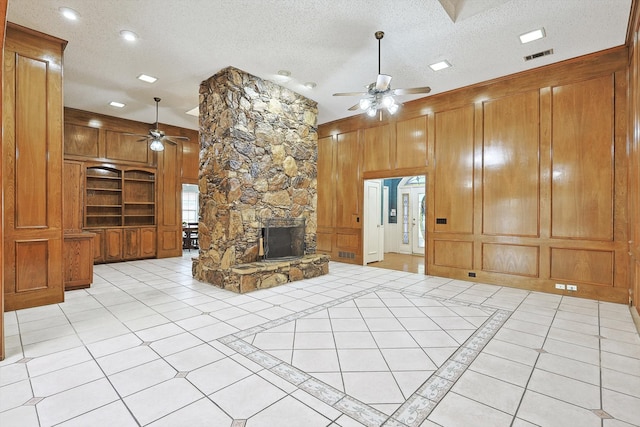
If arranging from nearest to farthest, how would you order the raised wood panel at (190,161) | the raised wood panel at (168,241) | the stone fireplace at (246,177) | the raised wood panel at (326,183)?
the stone fireplace at (246,177) < the raised wood panel at (326,183) < the raised wood panel at (168,241) < the raised wood panel at (190,161)

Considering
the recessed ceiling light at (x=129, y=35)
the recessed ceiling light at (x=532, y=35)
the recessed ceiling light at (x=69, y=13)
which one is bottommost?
the recessed ceiling light at (x=532, y=35)

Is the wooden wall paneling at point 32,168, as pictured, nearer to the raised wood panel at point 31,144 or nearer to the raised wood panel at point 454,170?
the raised wood panel at point 31,144

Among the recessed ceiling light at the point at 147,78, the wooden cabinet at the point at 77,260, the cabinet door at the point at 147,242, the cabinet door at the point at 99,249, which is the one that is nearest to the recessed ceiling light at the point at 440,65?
the recessed ceiling light at the point at 147,78

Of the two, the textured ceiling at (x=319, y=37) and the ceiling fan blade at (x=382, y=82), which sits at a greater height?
the textured ceiling at (x=319, y=37)

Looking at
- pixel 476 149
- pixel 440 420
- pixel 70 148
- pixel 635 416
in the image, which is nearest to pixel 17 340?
pixel 440 420

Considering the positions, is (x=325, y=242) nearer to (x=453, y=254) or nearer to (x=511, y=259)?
(x=453, y=254)

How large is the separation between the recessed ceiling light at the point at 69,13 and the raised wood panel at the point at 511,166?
638 centimetres

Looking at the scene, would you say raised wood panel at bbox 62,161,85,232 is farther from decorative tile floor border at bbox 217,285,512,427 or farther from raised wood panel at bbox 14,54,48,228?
decorative tile floor border at bbox 217,285,512,427

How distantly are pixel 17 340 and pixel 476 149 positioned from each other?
7.01m

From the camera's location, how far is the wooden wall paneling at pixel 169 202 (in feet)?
27.6

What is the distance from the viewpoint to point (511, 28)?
387cm

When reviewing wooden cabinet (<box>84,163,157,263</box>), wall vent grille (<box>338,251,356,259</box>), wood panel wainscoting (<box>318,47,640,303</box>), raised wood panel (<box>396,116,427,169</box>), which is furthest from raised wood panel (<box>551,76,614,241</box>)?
wooden cabinet (<box>84,163,157,263</box>)

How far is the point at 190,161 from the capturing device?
898cm

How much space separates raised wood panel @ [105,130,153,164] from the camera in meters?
7.66
